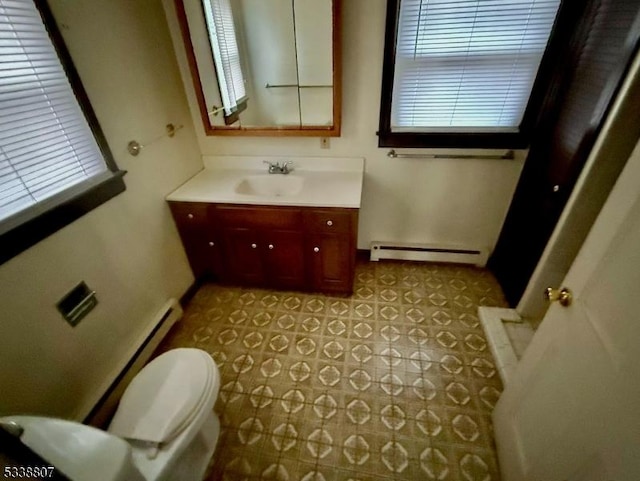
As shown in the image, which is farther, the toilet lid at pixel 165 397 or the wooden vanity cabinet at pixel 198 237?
the wooden vanity cabinet at pixel 198 237

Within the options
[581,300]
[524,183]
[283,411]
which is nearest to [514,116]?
[524,183]

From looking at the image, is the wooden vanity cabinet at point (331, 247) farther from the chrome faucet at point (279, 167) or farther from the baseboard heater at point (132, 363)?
the baseboard heater at point (132, 363)

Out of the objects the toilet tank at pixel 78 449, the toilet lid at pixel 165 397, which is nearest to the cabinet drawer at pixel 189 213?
the toilet lid at pixel 165 397

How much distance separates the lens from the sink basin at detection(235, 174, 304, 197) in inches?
76.6

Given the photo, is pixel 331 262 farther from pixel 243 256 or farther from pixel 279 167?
pixel 279 167

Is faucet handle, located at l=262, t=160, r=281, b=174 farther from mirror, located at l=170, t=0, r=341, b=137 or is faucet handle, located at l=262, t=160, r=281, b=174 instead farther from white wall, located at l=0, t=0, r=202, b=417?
white wall, located at l=0, t=0, r=202, b=417

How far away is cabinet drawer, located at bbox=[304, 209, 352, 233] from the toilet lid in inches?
34.7

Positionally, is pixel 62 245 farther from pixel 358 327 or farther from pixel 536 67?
pixel 536 67

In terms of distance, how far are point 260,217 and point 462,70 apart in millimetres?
1414

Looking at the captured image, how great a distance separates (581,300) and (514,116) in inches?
52.4

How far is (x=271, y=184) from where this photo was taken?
199cm

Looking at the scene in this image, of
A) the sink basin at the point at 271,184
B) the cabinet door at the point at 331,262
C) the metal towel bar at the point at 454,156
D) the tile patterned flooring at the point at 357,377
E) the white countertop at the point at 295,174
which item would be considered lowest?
the tile patterned flooring at the point at 357,377

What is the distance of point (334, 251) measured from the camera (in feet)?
5.87

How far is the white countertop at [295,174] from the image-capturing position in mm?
1657
